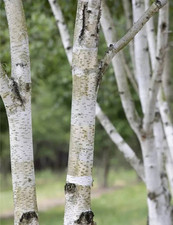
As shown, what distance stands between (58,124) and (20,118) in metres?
26.0

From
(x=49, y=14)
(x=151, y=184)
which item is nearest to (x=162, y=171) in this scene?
(x=151, y=184)

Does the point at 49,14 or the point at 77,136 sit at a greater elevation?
the point at 49,14

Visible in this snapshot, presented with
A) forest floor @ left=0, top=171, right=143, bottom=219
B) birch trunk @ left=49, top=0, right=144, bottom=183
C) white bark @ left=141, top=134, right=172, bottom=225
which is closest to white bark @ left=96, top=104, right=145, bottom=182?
birch trunk @ left=49, top=0, right=144, bottom=183

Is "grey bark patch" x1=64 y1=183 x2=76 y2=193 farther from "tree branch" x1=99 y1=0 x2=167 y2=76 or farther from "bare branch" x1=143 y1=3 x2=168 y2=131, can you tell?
"bare branch" x1=143 y1=3 x2=168 y2=131

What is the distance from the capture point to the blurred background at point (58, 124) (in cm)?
961

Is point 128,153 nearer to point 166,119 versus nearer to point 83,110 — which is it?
point 166,119

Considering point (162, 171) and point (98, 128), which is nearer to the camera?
point (162, 171)

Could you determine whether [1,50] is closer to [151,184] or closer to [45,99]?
[151,184]

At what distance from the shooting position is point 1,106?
11.2 m

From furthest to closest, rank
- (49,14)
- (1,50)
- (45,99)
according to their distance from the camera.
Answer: (45,99) → (1,50) → (49,14)

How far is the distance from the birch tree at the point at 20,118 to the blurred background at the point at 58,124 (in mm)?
445

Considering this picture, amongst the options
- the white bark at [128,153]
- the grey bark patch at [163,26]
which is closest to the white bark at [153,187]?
the white bark at [128,153]

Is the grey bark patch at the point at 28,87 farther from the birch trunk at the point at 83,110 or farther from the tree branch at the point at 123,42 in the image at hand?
the tree branch at the point at 123,42

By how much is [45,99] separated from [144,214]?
15.0 metres
